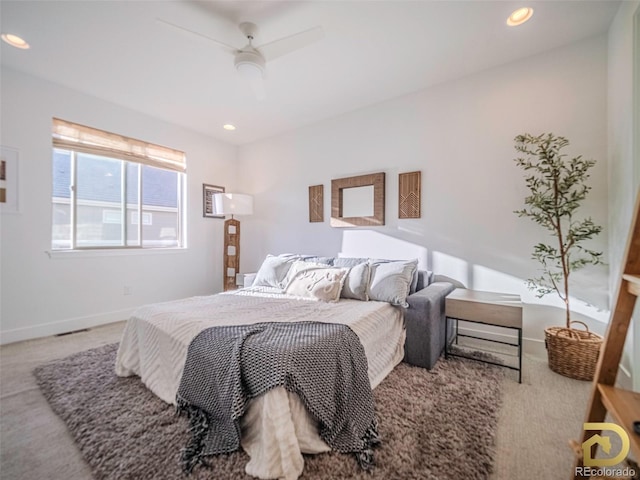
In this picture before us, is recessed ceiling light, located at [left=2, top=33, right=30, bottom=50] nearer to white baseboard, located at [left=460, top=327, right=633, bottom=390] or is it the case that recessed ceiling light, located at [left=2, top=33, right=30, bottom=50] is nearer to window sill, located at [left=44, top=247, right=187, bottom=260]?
window sill, located at [left=44, top=247, right=187, bottom=260]

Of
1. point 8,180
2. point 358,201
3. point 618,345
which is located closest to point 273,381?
point 618,345

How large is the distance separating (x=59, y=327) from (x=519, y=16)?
17.3 ft

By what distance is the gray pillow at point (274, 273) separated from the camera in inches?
116

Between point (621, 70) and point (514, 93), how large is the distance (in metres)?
0.71

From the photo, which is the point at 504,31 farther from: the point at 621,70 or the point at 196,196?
the point at 196,196

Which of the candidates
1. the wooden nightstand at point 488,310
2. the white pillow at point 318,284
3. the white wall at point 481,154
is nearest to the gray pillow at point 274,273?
the white pillow at point 318,284

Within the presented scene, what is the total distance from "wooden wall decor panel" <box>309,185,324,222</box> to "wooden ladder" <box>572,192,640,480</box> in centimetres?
310

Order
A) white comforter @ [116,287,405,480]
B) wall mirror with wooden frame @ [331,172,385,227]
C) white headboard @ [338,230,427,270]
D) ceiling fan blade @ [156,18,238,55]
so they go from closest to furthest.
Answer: white comforter @ [116,287,405,480] → ceiling fan blade @ [156,18,238,55] → white headboard @ [338,230,427,270] → wall mirror with wooden frame @ [331,172,385,227]

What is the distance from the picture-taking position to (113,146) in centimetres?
346

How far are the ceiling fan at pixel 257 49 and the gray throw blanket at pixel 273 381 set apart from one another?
1864 millimetres

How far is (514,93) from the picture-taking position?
2.55 meters

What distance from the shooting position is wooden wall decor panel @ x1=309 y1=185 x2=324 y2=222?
379 centimetres

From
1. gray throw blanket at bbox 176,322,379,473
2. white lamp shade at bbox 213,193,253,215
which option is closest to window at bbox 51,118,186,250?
white lamp shade at bbox 213,193,253,215

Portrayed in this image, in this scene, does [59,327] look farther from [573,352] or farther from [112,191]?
[573,352]
